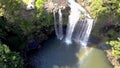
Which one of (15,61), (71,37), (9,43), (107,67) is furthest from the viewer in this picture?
(71,37)

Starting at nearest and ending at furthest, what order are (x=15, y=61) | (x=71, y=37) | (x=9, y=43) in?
(x=15, y=61) < (x=9, y=43) < (x=71, y=37)

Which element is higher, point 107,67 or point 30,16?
point 30,16

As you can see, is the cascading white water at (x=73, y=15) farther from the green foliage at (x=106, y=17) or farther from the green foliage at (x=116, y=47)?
the green foliage at (x=116, y=47)

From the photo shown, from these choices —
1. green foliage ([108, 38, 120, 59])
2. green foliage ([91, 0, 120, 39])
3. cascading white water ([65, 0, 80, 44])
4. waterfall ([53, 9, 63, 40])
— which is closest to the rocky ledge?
green foliage ([108, 38, 120, 59])

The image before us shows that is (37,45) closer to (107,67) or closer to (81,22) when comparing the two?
(81,22)

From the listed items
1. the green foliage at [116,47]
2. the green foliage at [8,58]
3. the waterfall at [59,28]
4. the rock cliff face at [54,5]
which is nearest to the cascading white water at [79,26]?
the waterfall at [59,28]

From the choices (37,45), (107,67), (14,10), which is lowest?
(107,67)

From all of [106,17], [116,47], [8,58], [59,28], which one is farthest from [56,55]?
[8,58]

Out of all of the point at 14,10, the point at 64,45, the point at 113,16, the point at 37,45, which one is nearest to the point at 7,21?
the point at 14,10

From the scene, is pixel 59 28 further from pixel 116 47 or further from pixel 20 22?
pixel 116 47
